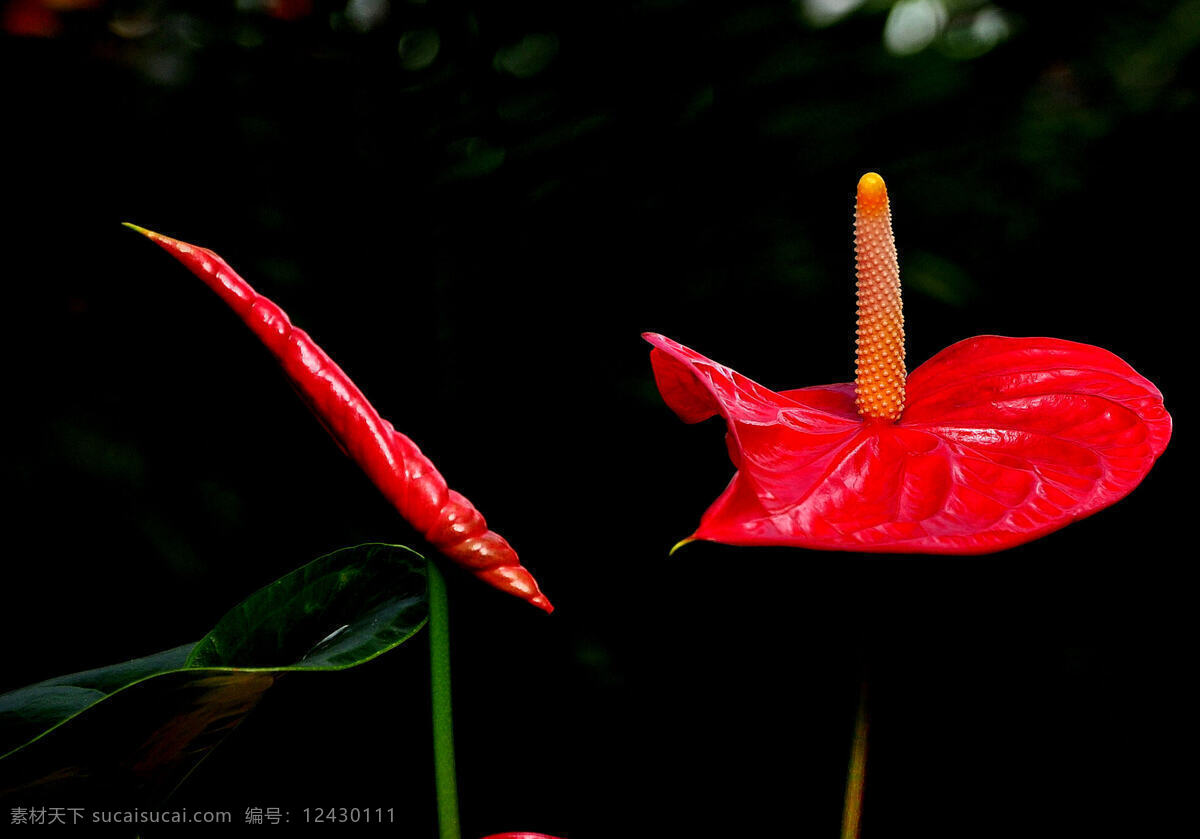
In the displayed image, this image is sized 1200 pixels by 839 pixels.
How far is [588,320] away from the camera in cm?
82

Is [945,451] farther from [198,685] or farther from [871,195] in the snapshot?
[198,685]

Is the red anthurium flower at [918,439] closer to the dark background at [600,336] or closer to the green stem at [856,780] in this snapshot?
the green stem at [856,780]

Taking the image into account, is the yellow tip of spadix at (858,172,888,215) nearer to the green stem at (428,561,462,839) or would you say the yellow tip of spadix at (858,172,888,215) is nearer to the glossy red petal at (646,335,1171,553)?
the glossy red petal at (646,335,1171,553)

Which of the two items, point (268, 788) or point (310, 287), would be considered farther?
point (310, 287)

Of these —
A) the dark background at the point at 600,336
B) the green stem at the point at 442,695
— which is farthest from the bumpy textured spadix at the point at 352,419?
the dark background at the point at 600,336

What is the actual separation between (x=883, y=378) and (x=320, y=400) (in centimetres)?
23

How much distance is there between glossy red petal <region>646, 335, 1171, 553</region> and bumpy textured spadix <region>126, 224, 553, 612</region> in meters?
0.09

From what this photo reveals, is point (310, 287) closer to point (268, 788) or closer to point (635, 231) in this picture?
point (635, 231)

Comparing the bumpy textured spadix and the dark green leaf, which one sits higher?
the bumpy textured spadix

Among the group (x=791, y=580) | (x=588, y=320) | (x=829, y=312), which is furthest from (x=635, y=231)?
(x=791, y=580)

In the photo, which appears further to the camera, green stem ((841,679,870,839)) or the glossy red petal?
green stem ((841,679,870,839))

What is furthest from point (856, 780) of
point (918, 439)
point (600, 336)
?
point (600, 336)

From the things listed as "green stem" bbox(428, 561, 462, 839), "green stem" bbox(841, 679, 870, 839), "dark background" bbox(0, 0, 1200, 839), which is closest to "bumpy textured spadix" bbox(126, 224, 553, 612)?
"green stem" bbox(428, 561, 462, 839)

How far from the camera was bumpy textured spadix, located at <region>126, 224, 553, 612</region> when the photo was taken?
A: 305 millimetres
